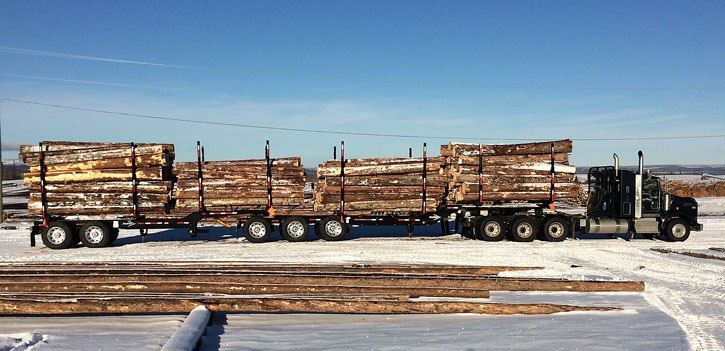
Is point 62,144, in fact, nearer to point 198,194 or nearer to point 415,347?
point 198,194

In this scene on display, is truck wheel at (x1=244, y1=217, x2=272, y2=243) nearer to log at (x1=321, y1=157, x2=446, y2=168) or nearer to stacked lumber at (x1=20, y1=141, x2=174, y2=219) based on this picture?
log at (x1=321, y1=157, x2=446, y2=168)

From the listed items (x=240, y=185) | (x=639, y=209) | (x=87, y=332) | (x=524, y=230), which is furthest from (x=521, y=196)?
(x=87, y=332)

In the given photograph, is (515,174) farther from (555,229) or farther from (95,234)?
(95,234)

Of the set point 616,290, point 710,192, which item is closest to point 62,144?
point 616,290

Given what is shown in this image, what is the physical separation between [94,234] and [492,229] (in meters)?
12.4

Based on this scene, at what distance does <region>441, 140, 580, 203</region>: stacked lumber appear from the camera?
17.1m

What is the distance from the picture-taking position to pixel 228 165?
1705 centimetres

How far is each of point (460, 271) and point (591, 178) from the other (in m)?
9.23

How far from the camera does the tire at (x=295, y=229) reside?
1691 centimetres

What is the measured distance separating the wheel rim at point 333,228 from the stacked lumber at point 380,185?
0.46 metres

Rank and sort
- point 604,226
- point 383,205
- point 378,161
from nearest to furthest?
point 604,226, point 383,205, point 378,161

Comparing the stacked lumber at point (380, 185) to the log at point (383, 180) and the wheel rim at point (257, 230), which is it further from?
the wheel rim at point (257, 230)

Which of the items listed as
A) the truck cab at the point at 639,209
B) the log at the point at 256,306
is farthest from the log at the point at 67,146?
the truck cab at the point at 639,209

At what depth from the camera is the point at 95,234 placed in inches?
643
